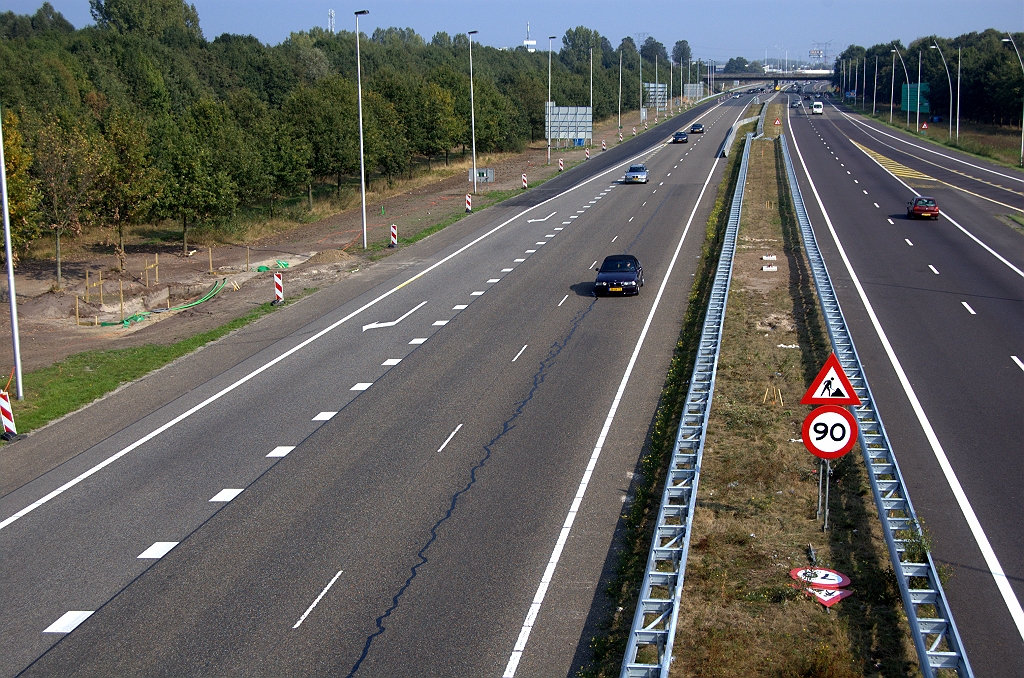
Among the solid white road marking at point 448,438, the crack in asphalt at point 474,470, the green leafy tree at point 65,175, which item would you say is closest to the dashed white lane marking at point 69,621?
the crack in asphalt at point 474,470

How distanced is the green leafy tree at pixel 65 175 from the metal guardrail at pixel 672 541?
97.1ft

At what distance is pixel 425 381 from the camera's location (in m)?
24.5

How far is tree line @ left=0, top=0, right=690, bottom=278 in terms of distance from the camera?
42.8 m

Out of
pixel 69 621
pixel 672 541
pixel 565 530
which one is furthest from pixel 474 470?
pixel 69 621

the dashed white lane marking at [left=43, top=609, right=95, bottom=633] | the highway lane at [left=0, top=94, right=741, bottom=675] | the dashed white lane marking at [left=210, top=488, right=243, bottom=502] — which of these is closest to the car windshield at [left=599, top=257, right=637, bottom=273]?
the highway lane at [left=0, top=94, right=741, bottom=675]

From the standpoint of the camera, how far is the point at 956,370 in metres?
23.8

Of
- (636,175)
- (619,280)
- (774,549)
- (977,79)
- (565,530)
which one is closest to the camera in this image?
(774,549)

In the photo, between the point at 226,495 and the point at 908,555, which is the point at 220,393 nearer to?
the point at 226,495

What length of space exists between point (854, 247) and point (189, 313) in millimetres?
28427

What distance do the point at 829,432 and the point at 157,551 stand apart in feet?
35.0

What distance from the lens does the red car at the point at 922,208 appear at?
166 ft

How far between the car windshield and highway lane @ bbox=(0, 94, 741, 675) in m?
3.80

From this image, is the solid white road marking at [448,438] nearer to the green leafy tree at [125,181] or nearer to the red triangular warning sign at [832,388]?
the red triangular warning sign at [832,388]

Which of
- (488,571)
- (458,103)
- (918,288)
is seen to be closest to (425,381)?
(488,571)
